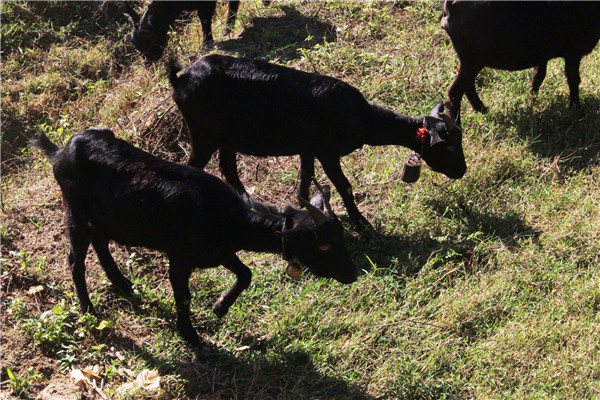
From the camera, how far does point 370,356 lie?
5.18 m

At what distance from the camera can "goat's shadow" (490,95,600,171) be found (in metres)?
7.01

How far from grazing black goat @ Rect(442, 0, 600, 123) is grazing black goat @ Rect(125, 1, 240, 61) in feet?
13.7

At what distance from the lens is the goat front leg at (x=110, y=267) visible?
581 centimetres

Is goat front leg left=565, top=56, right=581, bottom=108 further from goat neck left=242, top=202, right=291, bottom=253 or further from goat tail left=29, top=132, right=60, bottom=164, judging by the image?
goat tail left=29, top=132, right=60, bottom=164

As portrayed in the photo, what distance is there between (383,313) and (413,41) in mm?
4616

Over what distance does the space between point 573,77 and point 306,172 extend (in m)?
3.23

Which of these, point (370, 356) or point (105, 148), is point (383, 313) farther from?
point (105, 148)

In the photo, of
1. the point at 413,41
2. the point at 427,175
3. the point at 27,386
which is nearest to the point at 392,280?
the point at 427,175

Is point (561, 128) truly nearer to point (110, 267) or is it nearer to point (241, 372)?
point (241, 372)

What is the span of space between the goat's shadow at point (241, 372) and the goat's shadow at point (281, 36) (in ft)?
15.5

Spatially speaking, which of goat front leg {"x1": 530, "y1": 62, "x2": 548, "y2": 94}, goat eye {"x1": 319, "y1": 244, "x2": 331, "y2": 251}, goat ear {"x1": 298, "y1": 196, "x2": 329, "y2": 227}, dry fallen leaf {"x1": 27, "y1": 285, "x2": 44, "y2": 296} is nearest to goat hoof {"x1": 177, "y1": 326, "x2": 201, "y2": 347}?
goat eye {"x1": 319, "y1": 244, "x2": 331, "y2": 251}

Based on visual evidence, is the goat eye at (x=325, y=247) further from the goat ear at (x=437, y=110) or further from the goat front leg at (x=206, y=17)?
the goat front leg at (x=206, y=17)

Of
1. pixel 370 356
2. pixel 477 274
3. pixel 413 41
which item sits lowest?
pixel 370 356

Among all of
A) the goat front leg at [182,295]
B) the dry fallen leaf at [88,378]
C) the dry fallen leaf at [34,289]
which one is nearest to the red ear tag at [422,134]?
the goat front leg at [182,295]
